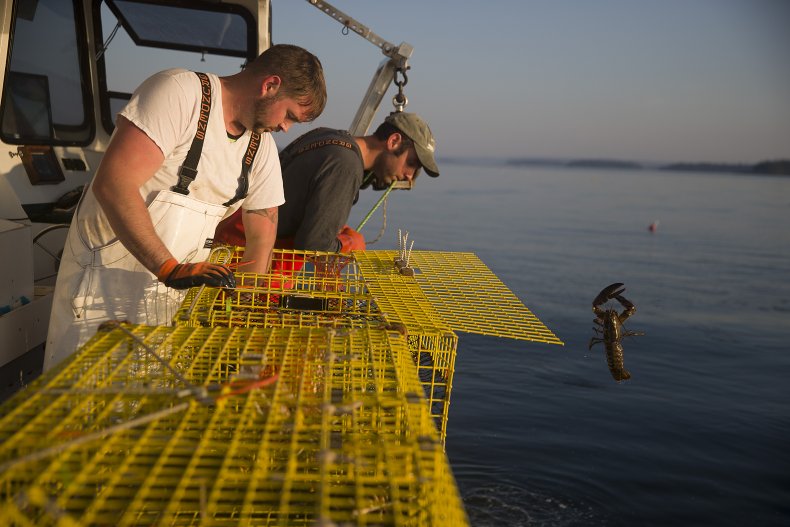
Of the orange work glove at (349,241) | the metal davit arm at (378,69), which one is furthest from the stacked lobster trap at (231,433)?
the metal davit arm at (378,69)

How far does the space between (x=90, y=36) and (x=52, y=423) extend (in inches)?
209

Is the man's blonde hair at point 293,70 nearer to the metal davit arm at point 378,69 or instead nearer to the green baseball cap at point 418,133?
the green baseball cap at point 418,133

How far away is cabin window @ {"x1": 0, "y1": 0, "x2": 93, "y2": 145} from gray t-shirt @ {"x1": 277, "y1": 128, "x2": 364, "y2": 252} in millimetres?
2316

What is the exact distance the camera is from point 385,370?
7.77ft

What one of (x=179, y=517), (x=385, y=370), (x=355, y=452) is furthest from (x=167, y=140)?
(x=355, y=452)

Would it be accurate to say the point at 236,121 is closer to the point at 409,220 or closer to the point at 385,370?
the point at 385,370

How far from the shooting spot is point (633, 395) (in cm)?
893

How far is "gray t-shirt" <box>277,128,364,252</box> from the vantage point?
14.4 ft

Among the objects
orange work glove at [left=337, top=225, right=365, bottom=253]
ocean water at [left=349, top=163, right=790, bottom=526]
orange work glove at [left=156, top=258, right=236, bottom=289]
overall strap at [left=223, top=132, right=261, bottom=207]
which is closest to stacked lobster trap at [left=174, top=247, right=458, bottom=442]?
orange work glove at [left=156, top=258, right=236, bottom=289]

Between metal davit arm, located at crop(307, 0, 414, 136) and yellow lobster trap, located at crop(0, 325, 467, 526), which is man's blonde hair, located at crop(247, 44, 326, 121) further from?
metal davit arm, located at crop(307, 0, 414, 136)

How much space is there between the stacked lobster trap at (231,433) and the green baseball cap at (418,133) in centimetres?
236

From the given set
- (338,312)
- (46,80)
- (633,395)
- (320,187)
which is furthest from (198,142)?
(633,395)

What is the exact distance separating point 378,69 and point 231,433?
5.75 metres

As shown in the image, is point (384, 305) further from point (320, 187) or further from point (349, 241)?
point (349, 241)
